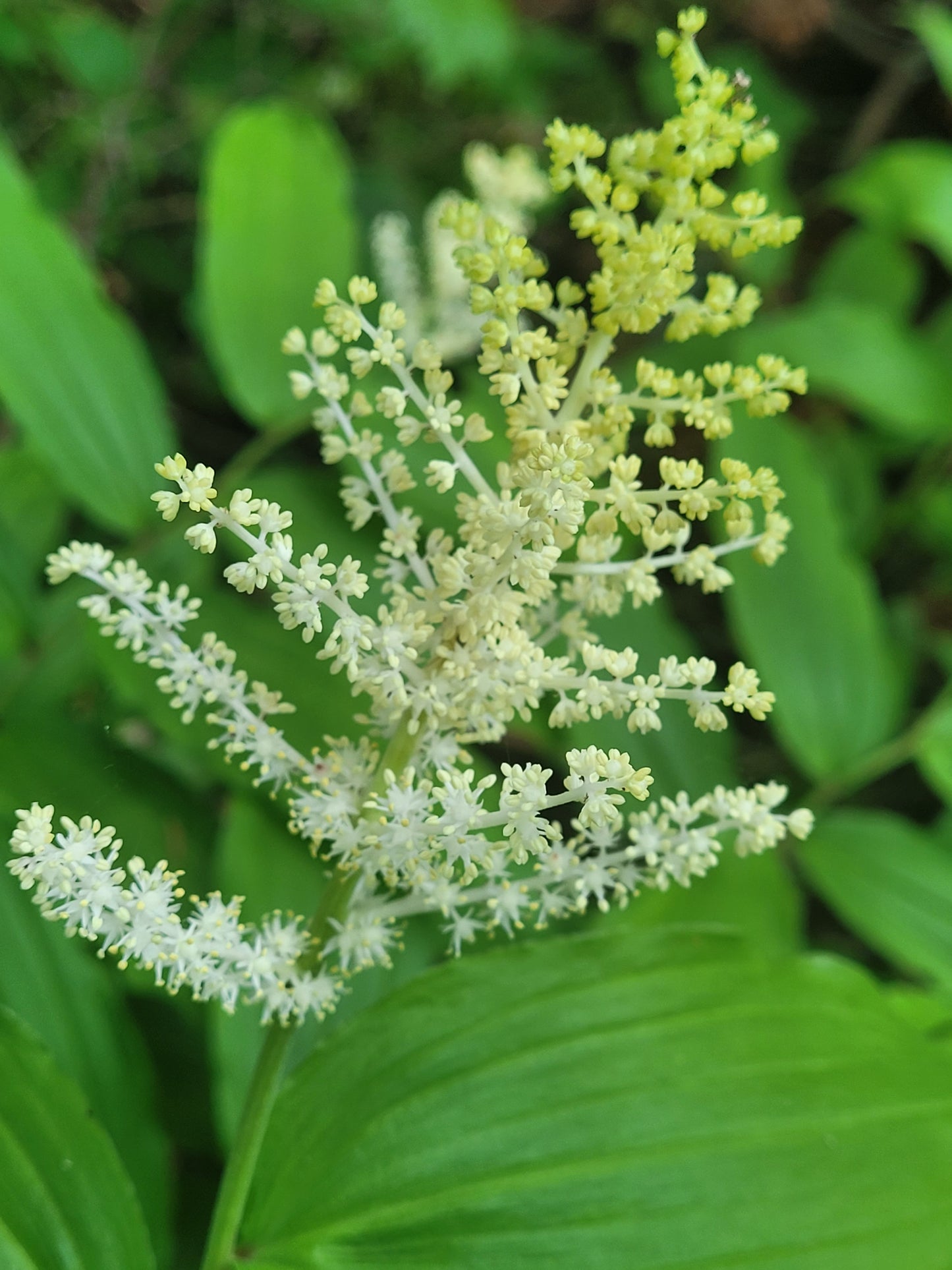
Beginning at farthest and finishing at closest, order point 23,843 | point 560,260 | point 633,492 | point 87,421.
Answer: point 560,260
point 87,421
point 633,492
point 23,843

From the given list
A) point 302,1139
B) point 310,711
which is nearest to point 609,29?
point 310,711

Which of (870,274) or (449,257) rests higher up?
(449,257)

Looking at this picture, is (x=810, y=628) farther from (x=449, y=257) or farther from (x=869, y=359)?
(x=449, y=257)

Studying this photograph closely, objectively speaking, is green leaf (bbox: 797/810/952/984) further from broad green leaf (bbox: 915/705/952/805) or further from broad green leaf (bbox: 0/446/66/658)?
broad green leaf (bbox: 0/446/66/658)

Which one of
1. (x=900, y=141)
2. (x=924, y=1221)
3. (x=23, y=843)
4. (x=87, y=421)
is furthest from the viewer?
(x=900, y=141)

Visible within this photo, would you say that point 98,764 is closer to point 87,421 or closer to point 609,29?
point 87,421

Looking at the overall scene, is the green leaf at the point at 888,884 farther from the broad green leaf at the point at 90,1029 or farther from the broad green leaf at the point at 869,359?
the broad green leaf at the point at 90,1029

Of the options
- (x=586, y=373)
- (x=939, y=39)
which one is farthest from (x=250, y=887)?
(x=939, y=39)
